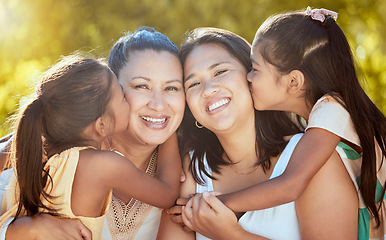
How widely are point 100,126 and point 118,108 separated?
16cm

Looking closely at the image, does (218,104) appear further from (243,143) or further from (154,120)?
(154,120)

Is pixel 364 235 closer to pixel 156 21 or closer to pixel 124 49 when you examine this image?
pixel 124 49

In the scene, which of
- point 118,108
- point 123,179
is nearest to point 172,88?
point 118,108

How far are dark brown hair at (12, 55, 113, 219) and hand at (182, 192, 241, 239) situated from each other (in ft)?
2.53

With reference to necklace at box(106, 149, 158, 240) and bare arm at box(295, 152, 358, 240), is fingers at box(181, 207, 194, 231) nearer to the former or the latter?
necklace at box(106, 149, 158, 240)

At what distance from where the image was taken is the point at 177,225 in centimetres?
316

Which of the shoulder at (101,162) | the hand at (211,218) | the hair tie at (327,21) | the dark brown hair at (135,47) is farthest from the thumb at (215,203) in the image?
the hair tie at (327,21)

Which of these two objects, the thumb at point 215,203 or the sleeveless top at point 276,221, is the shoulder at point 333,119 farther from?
the thumb at point 215,203

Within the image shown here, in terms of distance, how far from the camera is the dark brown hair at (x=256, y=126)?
3.22m

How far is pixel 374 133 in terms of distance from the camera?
287 cm

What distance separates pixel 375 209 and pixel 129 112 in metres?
1.61

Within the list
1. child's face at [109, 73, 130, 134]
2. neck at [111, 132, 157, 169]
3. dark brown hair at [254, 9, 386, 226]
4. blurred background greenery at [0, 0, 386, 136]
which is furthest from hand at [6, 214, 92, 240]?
blurred background greenery at [0, 0, 386, 136]

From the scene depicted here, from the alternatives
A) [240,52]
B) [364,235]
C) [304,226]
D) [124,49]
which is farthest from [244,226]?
[124,49]

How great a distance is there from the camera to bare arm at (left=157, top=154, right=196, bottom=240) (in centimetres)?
316
